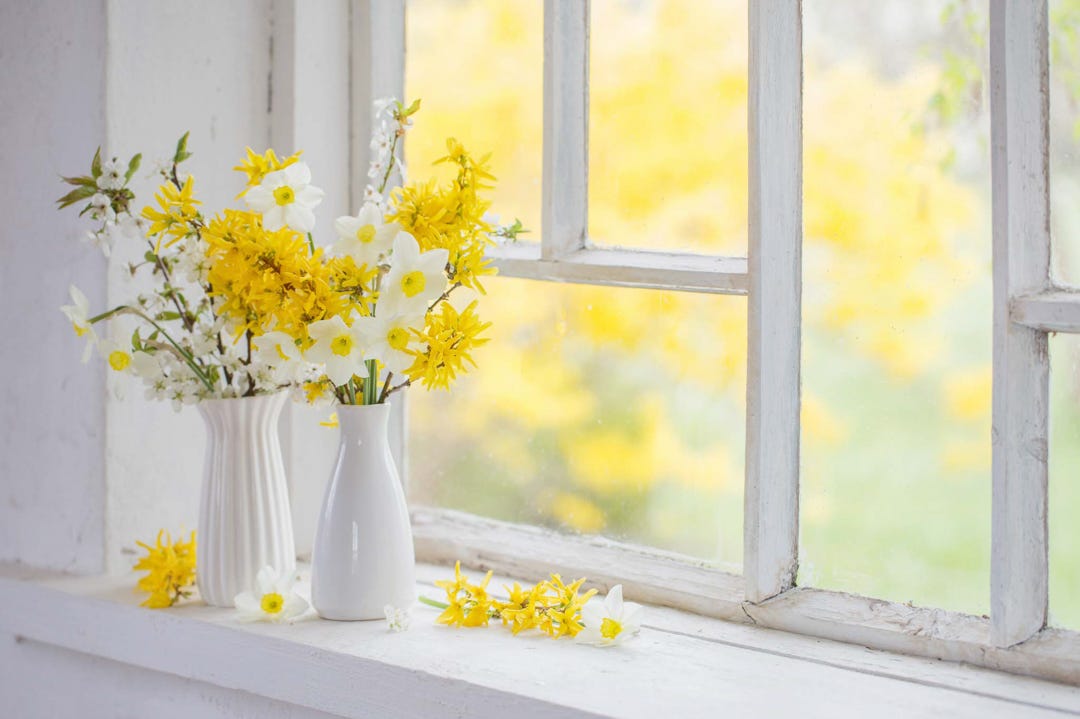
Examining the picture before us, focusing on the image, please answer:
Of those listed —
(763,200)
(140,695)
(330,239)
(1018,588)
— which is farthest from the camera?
(330,239)

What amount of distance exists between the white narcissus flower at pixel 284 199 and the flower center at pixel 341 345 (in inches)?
5.3

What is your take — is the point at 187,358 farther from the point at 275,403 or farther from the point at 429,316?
the point at 429,316

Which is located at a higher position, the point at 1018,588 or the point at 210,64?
the point at 210,64

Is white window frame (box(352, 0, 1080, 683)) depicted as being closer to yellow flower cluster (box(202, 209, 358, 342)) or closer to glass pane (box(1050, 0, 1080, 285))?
glass pane (box(1050, 0, 1080, 285))

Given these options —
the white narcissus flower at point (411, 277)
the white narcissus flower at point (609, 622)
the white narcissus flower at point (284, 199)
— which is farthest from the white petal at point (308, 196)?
the white narcissus flower at point (609, 622)

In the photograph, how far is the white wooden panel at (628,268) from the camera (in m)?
1.25

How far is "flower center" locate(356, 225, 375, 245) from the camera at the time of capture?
115 cm

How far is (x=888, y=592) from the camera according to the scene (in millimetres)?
1198

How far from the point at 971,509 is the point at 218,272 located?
0.76 metres

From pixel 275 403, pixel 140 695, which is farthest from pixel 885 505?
pixel 140 695

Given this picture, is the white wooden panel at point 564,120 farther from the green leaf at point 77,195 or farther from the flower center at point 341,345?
the green leaf at point 77,195

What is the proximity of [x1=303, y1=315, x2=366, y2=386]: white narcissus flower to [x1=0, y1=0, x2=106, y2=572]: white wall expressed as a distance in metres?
0.37

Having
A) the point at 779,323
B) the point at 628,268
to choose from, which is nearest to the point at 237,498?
the point at 628,268

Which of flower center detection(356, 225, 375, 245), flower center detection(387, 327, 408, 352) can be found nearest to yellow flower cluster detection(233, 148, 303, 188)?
flower center detection(356, 225, 375, 245)
